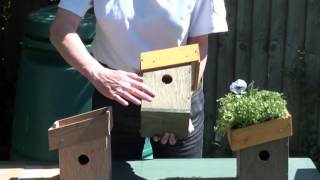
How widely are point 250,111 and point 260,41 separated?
257cm

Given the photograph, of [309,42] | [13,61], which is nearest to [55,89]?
[13,61]

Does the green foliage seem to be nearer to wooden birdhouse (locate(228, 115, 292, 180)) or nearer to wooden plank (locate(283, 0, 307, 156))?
wooden birdhouse (locate(228, 115, 292, 180))

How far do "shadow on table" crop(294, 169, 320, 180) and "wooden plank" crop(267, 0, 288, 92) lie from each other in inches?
87.8

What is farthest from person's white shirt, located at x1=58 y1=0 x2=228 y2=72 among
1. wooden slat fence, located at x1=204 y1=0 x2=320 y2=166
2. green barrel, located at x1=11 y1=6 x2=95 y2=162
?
wooden slat fence, located at x1=204 y1=0 x2=320 y2=166

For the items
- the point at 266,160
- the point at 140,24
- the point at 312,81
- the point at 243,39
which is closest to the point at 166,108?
the point at 266,160

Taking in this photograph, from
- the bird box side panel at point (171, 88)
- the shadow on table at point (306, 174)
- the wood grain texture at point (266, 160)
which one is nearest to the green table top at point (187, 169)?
the shadow on table at point (306, 174)

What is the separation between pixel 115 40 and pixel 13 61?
102 inches

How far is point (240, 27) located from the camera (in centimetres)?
444

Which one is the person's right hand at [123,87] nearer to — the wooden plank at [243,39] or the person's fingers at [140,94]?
the person's fingers at [140,94]

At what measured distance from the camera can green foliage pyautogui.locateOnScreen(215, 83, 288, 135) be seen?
193cm

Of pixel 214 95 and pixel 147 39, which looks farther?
pixel 214 95

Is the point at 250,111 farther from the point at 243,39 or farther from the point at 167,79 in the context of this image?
the point at 243,39

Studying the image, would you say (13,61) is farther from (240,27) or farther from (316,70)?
(316,70)

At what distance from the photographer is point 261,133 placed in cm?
193
